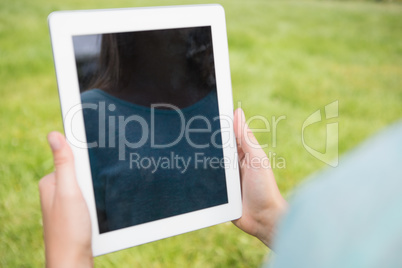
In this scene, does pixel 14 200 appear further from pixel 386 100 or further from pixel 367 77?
pixel 367 77

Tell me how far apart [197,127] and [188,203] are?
0.76 feet

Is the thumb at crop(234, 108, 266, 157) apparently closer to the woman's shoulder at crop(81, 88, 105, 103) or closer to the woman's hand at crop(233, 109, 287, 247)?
the woman's hand at crop(233, 109, 287, 247)

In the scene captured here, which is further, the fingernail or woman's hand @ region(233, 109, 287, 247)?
woman's hand @ region(233, 109, 287, 247)

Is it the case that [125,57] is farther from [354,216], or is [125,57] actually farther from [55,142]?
[354,216]

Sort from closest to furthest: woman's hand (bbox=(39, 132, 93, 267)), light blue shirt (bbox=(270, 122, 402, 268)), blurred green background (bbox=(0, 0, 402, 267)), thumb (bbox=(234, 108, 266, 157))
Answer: light blue shirt (bbox=(270, 122, 402, 268))
woman's hand (bbox=(39, 132, 93, 267))
thumb (bbox=(234, 108, 266, 157))
blurred green background (bbox=(0, 0, 402, 267))

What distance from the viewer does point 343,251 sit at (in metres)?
0.33

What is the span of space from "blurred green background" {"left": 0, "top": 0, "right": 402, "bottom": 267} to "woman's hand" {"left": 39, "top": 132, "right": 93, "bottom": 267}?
73cm

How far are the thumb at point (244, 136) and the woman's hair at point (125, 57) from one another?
0.50ft

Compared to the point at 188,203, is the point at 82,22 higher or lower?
higher

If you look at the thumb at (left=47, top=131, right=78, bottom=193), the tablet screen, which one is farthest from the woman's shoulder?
the thumb at (left=47, top=131, right=78, bottom=193)

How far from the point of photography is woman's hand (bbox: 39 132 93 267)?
0.88 metres

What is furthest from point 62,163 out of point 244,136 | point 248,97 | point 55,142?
point 248,97

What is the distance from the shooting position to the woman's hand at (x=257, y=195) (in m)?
1.24

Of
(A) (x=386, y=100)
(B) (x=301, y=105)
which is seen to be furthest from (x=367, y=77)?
(B) (x=301, y=105)
